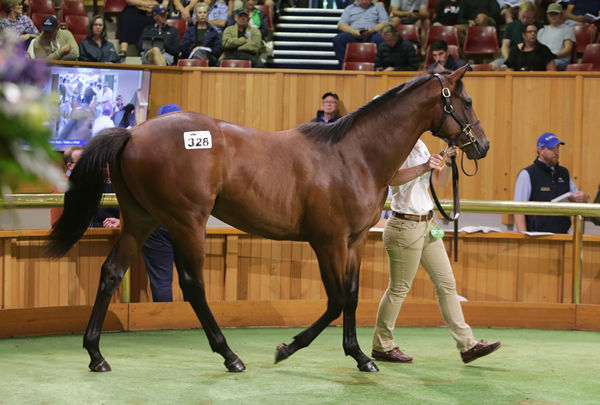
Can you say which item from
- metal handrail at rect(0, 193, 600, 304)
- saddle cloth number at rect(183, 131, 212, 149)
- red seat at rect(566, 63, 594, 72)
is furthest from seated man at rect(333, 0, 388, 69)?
saddle cloth number at rect(183, 131, 212, 149)

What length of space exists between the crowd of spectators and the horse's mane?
6779mm

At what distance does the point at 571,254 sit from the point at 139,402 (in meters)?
4.46

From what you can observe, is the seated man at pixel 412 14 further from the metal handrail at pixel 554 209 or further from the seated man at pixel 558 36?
the metal handrail at pixel 554 209

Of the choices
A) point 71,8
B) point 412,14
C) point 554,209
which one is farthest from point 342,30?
point 554,209

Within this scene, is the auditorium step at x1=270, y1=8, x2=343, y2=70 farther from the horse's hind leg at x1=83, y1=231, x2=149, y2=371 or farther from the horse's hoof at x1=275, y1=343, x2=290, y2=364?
the horse's hoof at x1=275, y1=343, x2=290, y2=364

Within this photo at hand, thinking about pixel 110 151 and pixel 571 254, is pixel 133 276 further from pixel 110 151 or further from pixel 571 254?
pixel 571 254

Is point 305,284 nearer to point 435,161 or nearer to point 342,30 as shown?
point 435,161

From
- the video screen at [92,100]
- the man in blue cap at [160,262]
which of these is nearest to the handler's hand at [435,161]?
the man in blue cap at [160,262]

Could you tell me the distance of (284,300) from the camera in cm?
676

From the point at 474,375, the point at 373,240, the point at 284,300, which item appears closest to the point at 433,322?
the point at 373,240

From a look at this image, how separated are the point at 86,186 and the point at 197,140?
0.81 metres

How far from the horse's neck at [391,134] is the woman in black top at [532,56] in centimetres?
727

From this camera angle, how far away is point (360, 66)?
12.1 metres

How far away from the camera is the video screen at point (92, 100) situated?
10352 millimetres
